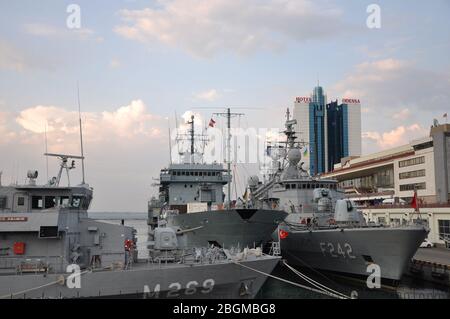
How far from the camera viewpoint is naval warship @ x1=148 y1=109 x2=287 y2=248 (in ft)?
76.7

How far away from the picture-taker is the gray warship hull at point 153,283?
13.0 meters

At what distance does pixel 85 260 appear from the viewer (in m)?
14.7

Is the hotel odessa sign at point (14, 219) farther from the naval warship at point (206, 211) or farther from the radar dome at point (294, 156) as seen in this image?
the radar dome at point (294, 156)

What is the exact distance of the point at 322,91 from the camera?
156375 millimetres

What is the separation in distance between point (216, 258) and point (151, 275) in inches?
110

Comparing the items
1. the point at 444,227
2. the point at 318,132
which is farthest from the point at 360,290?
the point at 318,132

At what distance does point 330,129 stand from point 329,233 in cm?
11584

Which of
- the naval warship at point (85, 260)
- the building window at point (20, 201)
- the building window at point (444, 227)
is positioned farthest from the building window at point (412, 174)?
the building window at point (20, 201)

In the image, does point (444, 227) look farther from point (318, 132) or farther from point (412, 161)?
point (318, 132)

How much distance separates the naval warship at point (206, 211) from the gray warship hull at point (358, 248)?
2.53 meters

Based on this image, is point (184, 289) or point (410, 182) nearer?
point (184, 289)

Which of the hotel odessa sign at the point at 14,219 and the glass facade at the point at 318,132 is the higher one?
the glass facade at the point at 318,132
